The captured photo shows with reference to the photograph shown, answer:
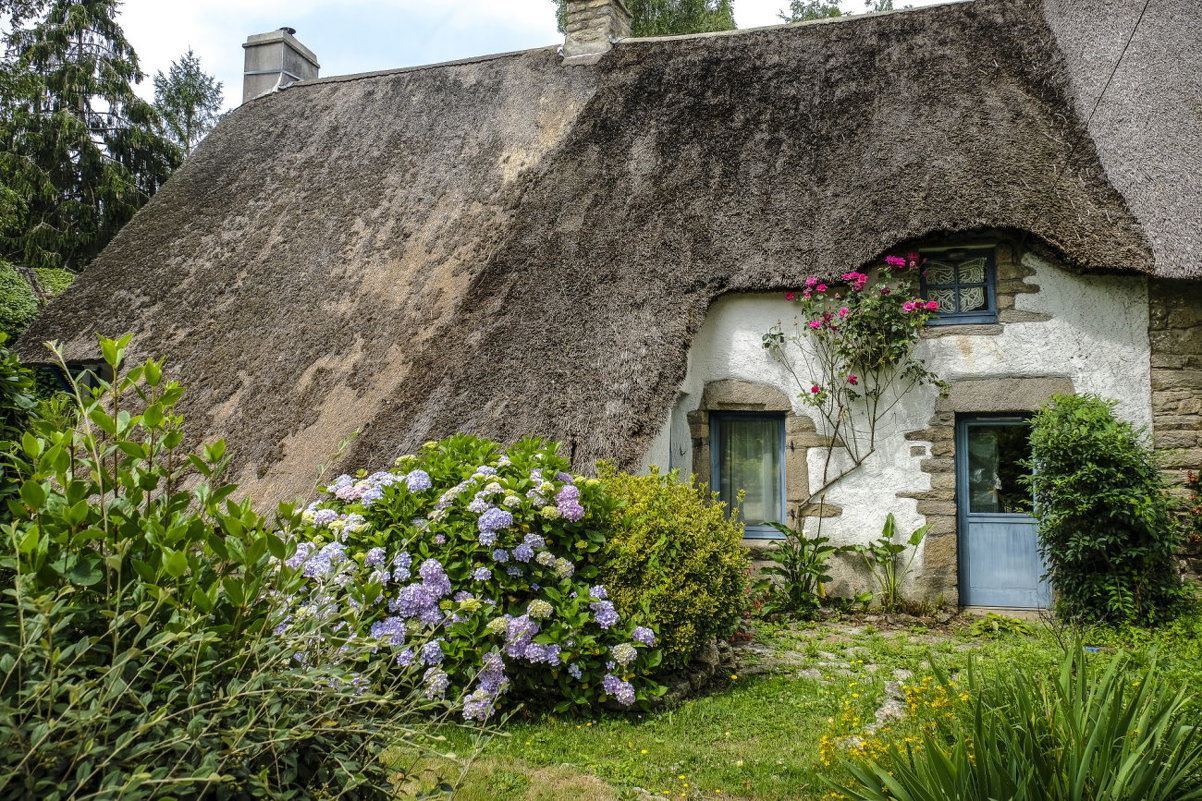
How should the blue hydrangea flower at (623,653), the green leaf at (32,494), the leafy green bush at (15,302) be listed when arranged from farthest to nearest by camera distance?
1. the leafy green bush at (15,302)
2. the blue hydrangea flower at (623,653)
3. the green leaf at (32,494)

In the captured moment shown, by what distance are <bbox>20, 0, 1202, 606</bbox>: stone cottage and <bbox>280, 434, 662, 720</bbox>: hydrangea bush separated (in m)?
1.62

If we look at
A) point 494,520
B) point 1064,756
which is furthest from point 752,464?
point 1064,756

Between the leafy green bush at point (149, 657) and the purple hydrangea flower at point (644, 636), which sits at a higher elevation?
the leafy green bush at point (149, 657)

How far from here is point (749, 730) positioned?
4.45 metres

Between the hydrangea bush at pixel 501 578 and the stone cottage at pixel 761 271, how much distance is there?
1622 millimetres

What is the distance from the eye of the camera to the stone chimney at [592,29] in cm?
1021

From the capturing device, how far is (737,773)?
388cm

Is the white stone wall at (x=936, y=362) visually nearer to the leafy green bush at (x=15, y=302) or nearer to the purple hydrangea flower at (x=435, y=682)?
the purple hydrangea flower at (x=435, y=682)

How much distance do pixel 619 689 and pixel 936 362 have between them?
422 centimetres

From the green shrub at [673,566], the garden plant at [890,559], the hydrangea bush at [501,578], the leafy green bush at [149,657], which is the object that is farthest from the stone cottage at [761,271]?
the leafy green bush at [149,657]

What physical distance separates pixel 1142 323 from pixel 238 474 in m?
7.27

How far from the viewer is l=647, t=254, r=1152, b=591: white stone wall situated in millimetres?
6945

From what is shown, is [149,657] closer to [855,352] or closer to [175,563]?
[175,563]

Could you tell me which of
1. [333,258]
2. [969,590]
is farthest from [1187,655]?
[333,258]
